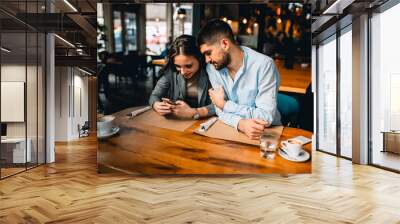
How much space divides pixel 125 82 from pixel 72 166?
2.35 meters

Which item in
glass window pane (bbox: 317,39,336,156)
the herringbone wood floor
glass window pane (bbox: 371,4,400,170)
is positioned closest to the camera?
the herringbone wood floor

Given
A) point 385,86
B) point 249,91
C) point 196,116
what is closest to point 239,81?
point 249,91

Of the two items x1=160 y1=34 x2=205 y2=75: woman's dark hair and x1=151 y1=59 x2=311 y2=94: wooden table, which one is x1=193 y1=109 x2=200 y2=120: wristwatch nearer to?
x1=160 y1=34 x2=205 y2=75: woman's dark hair

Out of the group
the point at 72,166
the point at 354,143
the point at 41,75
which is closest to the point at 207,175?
the point at 72,166

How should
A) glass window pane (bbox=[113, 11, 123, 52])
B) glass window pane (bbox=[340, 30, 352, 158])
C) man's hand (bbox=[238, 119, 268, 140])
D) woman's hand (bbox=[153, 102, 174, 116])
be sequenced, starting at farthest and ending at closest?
glass window pane (bbox=[340, 30, 352, 158]), glass window pane (bbox=[113, 11, 123, 52]), woman's hand (bbox=[153, 102, 174, 116]), man's hand (bbox=[238, 119, 268, 140])

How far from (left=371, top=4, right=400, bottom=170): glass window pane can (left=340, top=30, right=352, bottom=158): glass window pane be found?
2.75 feet

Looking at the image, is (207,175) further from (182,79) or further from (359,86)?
(359,86)

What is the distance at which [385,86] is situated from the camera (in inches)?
280

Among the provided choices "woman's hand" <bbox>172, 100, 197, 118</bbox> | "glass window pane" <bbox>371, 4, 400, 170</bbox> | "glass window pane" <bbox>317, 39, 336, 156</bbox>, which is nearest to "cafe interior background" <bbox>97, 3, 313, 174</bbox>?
"woman's hand" <bbox>172, 100, 197, 118</bbox>

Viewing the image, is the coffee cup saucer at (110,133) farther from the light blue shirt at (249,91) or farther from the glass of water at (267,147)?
the glass of water at (267,147)

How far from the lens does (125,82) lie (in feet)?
20.9

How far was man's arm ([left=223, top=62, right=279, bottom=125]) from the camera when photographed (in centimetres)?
622

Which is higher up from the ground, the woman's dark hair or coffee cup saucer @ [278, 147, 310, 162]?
the woman's dark hair

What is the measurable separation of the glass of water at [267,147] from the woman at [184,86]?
0.90m
